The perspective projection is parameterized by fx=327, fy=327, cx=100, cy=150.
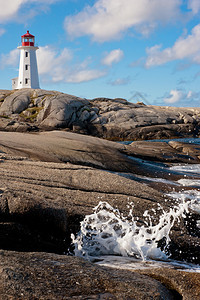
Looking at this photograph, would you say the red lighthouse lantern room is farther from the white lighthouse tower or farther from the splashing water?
the splashing water

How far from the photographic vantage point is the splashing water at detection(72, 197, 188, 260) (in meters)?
6.18

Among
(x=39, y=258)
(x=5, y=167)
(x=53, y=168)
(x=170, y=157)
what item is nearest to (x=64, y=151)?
(x=53, y=168)

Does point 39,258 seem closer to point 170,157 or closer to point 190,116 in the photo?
point 170,157

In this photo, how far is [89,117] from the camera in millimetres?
47750

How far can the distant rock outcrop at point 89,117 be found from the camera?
149 ft

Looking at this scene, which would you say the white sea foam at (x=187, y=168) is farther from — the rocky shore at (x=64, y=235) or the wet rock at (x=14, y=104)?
the wet rock at (x=14, y=104)

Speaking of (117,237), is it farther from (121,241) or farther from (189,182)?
(189,182)

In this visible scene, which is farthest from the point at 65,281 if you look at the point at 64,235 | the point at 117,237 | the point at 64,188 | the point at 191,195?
the point at 191,195

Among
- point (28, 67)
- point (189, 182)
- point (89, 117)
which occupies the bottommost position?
point (189, 182)

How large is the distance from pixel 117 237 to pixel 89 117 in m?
41.7

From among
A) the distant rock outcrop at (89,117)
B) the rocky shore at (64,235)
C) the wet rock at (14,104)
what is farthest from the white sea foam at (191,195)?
the wet rock at (14,104)

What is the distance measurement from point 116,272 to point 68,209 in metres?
2.87

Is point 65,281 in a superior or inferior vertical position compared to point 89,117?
inferior

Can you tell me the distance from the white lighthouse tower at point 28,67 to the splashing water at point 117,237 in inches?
2354
